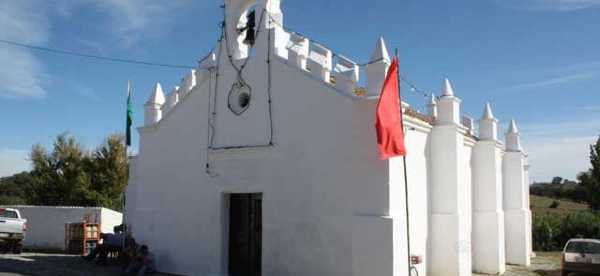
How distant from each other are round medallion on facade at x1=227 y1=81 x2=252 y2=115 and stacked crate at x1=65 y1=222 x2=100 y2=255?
9858mm

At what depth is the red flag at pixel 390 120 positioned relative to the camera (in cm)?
1143

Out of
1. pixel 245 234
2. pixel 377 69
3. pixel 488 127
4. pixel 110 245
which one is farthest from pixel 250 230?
pixel 488 127

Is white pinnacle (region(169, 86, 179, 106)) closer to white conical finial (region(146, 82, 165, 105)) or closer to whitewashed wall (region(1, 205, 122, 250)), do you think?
white conical finial (region(146, 82, 165, 105))

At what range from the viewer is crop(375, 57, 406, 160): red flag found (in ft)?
37.5

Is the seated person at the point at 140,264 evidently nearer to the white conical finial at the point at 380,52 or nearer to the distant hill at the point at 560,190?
the white conical finial at the point at 380,52

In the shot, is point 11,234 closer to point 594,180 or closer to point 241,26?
point 241,26

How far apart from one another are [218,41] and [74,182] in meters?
25.7

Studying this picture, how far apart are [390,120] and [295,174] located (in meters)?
2.91

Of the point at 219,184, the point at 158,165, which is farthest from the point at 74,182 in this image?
the point at 219,184

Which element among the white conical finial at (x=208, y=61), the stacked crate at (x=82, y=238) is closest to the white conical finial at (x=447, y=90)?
the white conical finial at (x=208, y=61)

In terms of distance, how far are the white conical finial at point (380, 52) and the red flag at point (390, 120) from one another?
45 cm

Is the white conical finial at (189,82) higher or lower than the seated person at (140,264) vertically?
higher

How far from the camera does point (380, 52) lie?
12.3m

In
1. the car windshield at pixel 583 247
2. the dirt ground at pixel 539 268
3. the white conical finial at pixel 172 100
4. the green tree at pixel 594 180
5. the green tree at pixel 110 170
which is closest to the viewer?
the white conical finial at pixel 172 100
